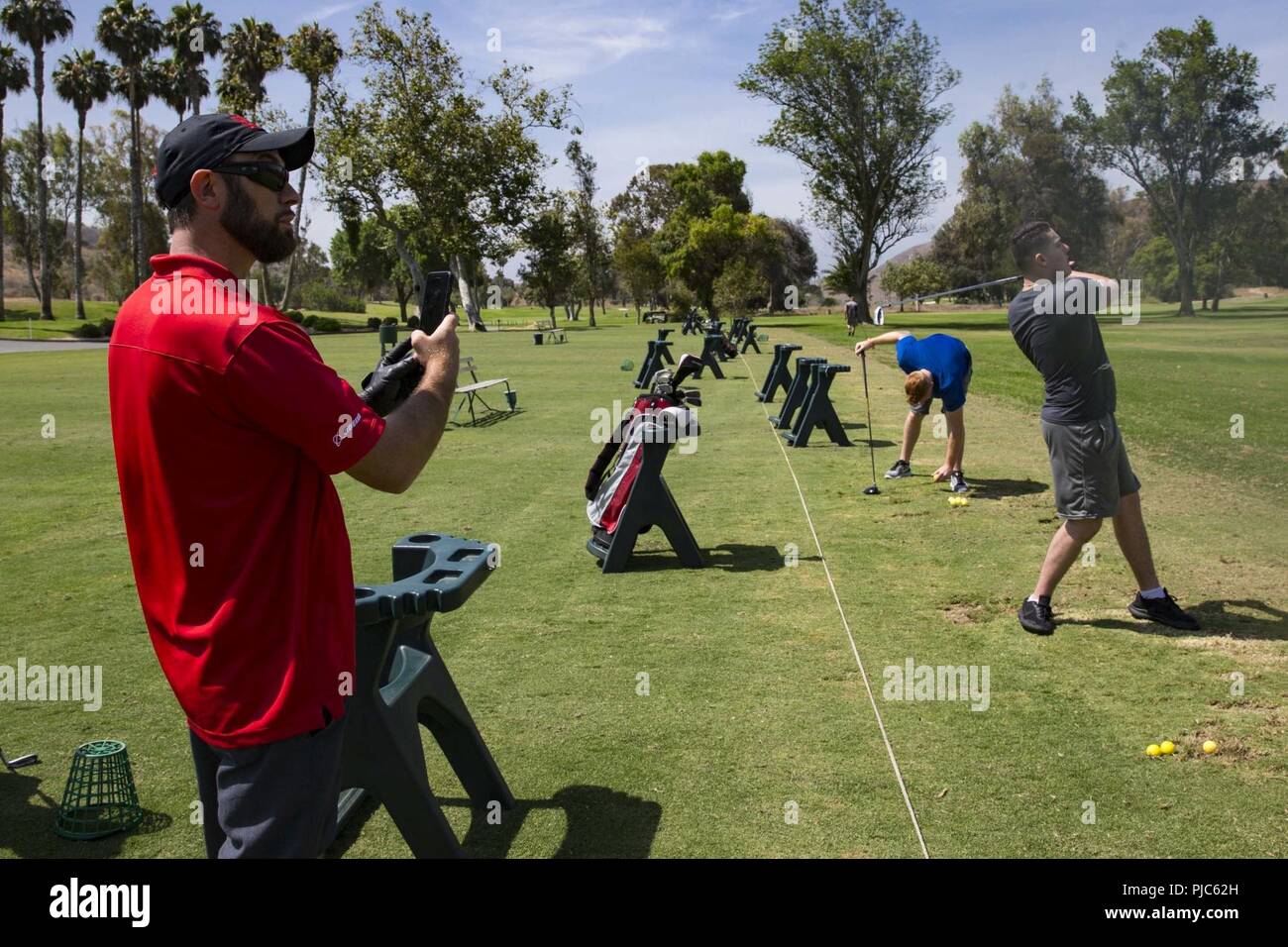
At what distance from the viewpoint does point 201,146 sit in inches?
92.0

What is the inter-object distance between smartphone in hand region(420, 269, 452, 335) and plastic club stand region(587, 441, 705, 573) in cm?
505

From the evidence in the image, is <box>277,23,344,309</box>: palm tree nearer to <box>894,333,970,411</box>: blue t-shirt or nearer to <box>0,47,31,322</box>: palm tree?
<box>0,47,31,322</box>: palm tree

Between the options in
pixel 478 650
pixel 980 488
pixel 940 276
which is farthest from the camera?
pixel 940 276

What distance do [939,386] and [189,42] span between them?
60658mm

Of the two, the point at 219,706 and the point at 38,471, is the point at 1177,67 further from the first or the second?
the point at 219,706

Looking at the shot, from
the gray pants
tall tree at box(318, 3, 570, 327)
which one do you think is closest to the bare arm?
the gray pants

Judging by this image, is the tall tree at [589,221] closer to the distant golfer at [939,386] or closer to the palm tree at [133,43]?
the palm tree at [133,43]

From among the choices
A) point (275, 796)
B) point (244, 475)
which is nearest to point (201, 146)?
point (244, 475)

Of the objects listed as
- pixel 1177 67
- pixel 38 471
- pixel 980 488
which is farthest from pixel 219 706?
pixel 1177 67

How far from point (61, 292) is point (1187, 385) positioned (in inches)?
4395

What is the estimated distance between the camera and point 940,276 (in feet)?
265

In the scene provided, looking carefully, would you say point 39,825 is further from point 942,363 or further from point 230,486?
point 942,363

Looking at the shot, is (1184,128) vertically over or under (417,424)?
over

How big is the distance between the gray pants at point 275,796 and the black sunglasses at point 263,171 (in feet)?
3.98
